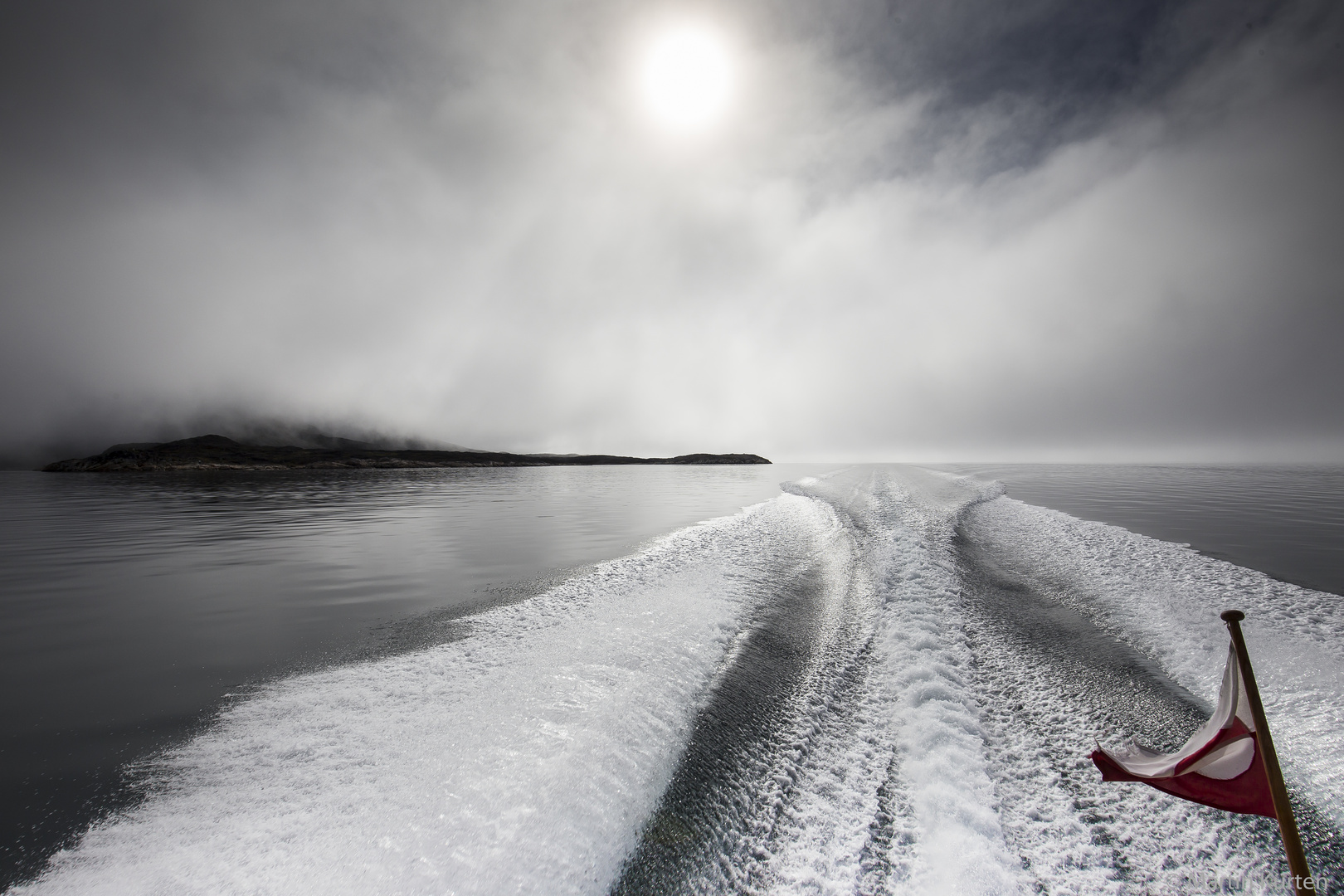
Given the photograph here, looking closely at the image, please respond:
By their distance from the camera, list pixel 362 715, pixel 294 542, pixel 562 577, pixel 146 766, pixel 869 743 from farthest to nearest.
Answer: pixel 294 542
pixel 562 577
pixel 362 715
pixel 869 743
pixel 146 766

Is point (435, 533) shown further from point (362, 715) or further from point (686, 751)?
point (686, 751)

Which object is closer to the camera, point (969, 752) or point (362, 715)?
point (969, 752)

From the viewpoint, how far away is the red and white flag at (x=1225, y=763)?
222 centimetres

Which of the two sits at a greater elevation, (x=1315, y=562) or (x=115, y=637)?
(x=1315, y=562)

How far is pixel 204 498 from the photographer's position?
28.3 metres

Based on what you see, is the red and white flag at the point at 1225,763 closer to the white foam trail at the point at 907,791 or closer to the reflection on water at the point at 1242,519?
the white foam trail at the point at 907,791

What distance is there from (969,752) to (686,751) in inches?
86.0

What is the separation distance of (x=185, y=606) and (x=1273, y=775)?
1173 cm

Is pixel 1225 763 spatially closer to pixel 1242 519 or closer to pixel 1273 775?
pixel 1273 775

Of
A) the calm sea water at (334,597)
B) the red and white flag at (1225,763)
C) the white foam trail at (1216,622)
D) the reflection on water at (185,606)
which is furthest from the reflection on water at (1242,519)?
the reflection on water at (185,606)

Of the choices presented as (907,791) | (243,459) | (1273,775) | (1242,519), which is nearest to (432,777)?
(907,791)

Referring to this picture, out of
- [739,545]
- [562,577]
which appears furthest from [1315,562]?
[562,577]

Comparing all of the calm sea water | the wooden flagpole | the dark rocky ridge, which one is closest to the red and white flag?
the wooden flagpole

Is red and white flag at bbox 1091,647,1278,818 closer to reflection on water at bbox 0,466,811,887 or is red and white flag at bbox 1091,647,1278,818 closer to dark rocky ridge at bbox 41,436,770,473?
reflection on water at bbox 0,466,811,887
